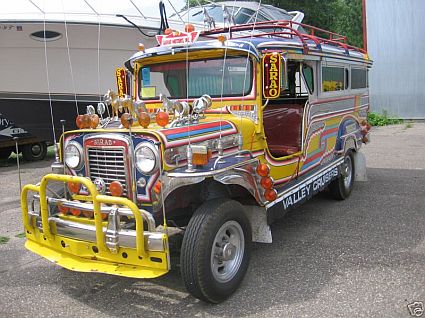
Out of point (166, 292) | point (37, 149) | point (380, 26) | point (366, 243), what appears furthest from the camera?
point (380, 26)

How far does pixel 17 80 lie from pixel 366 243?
7628 millimetres

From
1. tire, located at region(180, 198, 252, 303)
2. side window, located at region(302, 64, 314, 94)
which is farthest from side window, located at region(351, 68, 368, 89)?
tire, located at region(180, 198, 252, 303)

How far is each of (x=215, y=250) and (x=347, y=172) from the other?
3855 mm

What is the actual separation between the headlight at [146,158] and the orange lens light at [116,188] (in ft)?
0.76

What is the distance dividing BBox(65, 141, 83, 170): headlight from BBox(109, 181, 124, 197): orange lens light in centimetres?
46

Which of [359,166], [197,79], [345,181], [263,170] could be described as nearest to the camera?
[263,170]

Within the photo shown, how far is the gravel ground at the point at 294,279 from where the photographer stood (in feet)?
11.6

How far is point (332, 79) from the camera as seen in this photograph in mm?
5973

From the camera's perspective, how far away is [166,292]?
3.84 metres

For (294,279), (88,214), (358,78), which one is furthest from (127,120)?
(358,78)

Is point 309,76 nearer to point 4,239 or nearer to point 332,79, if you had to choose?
point 332,79

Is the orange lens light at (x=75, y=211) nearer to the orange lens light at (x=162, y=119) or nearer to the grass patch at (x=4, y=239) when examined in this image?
the orange lens light at (x=162, y=119)

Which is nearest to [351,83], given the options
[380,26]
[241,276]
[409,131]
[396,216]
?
[396,216]

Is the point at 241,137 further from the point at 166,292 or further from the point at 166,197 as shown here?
the point at 166,292
